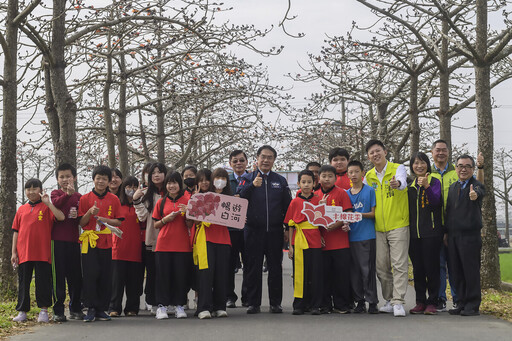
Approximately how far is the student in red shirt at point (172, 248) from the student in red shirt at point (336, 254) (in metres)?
1.74

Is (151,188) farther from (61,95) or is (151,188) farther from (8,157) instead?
(61,95)

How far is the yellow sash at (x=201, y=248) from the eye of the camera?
8.26m

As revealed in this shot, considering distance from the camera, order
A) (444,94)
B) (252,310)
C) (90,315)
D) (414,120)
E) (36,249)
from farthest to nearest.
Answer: (414,120), (444,94), (252,310), (90,315), (36,249)

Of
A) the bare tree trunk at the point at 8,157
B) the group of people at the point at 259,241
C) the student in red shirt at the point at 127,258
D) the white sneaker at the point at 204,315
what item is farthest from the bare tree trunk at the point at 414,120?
the white sneaker at the point at 204,315

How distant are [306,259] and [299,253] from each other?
12cm

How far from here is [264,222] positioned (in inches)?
345

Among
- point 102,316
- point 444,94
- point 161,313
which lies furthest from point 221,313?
point 444,94

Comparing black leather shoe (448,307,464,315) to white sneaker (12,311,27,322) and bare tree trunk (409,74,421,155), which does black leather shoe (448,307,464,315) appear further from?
bare tree trunk (409,74,421,155)

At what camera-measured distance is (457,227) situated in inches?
328

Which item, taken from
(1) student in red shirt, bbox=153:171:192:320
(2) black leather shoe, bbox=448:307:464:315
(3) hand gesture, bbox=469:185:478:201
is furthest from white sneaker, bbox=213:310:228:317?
(3) hand gesture, bbox=469:185:478:201

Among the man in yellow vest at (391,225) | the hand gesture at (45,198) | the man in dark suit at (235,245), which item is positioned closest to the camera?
the hand gesture at (45,198)

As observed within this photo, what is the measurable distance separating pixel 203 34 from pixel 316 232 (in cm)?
506

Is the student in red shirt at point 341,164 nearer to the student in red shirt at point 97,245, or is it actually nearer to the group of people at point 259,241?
the group of people at point 259,241

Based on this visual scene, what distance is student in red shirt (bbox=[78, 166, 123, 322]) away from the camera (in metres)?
8.09
